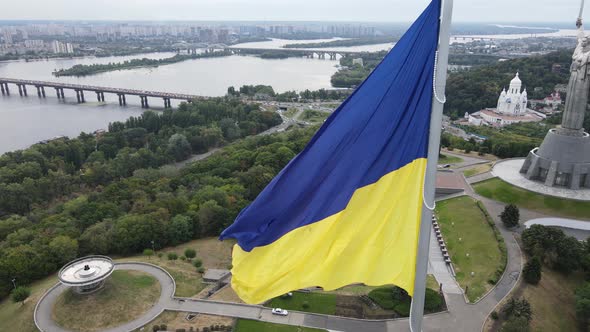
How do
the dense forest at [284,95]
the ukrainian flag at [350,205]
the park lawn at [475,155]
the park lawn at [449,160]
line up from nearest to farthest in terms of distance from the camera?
the ukrainian flag at [350,205] < the park lawn at [449,160] < the park lawn at [475,155] < the dense forest at [284,95]

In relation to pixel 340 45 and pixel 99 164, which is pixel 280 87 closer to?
pixel 99 164

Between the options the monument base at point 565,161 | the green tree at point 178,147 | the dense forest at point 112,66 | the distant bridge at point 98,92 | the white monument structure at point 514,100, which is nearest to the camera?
the monument base at point 565,161

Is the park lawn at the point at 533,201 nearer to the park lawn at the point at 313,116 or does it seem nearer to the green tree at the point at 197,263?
A: the green tree at the point at 197,263

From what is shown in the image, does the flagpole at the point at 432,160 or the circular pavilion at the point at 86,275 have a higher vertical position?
the flagpole at the point at 432,160

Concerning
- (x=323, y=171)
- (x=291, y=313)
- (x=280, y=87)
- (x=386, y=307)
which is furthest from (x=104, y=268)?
(x=280, y=87)

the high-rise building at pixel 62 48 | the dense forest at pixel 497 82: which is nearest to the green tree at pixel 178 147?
the dense forest at pixel 497 82

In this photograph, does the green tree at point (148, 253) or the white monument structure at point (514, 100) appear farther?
the white monument structure at point (514, 100)

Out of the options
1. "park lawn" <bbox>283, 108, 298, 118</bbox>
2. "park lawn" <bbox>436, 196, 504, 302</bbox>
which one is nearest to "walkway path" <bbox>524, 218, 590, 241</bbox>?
"park lawn" <bbox>436, 196, 504, 302</bbox>

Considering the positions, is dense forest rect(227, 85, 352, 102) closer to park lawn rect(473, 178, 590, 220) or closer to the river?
the river
